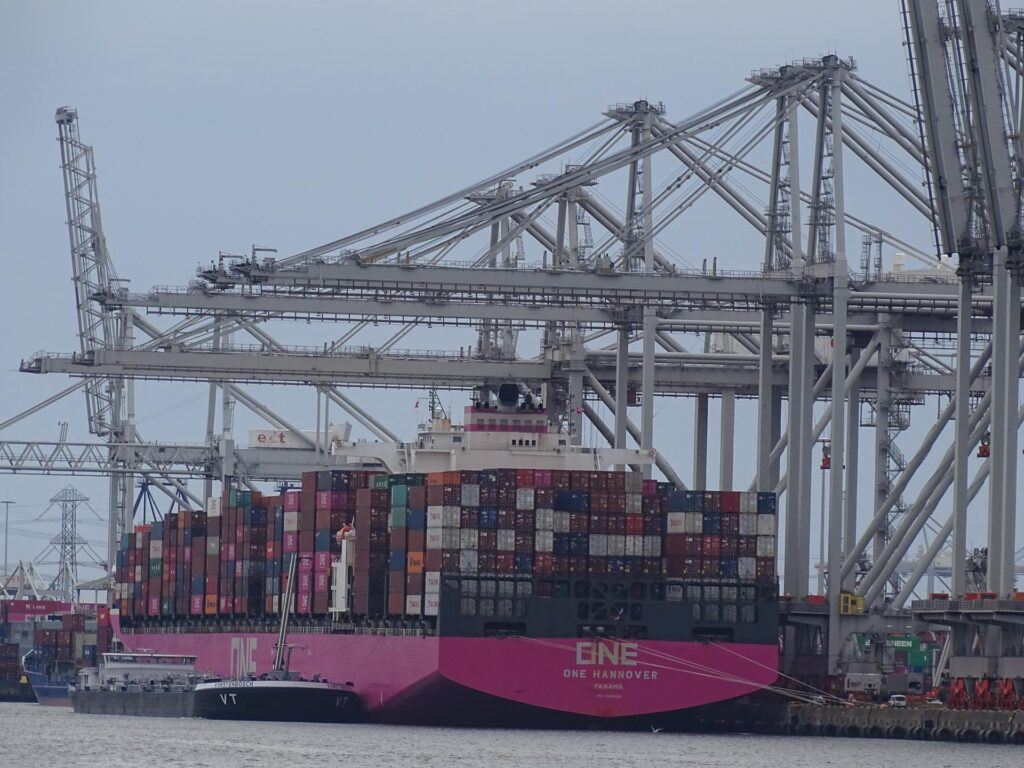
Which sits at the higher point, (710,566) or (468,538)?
(468,538)

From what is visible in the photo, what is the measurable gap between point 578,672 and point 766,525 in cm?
582

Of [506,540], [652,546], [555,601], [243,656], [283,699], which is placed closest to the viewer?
[555,601]

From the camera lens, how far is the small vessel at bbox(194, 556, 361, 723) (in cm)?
6256

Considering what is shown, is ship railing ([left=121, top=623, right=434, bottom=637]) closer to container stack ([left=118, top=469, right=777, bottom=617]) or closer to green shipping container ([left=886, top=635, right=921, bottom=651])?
container stack ([left=118, top=469, right=777, bottom=617])

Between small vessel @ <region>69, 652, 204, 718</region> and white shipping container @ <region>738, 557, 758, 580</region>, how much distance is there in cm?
1538

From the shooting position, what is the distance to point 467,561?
60.5 metres

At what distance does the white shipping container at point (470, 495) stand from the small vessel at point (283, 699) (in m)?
6.14

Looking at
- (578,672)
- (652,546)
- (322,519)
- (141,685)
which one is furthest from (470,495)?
(141,685)

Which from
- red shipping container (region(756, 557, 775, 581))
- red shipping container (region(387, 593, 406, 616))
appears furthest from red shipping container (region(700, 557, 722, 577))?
red shipping container (region(387, 593, 406, 616))

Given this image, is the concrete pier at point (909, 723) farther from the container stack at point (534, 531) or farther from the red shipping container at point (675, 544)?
the red shipping container at point (675, 544)

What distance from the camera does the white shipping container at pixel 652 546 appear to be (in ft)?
200

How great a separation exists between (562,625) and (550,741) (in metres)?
4.78

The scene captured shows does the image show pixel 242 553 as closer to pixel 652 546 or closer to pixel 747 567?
pixel 652 546

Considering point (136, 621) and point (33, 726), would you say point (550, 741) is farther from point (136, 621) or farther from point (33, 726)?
point (136, 621)
